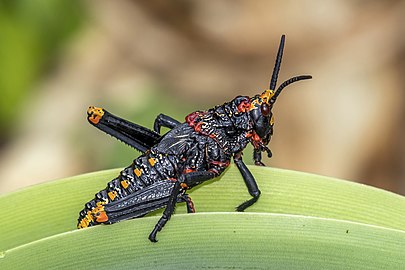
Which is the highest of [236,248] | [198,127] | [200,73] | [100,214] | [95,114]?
[200,73]

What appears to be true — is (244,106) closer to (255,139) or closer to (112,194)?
(255,139)

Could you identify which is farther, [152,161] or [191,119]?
[191,119]

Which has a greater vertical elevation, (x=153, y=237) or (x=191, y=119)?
(x=191, y=119)

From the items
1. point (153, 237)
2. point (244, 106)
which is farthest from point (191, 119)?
point (153, 237)

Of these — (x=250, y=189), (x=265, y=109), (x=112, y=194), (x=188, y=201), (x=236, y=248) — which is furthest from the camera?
(x=265, y=109)

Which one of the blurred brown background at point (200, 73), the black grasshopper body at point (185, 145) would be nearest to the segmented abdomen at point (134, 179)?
the black grasshopper body at point (185, 145)

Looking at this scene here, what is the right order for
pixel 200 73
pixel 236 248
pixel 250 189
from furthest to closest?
1. pixel 200 73
2. pixel 250 189
3. pixel 236 248

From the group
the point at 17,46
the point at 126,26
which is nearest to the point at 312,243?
the point at 17,46
